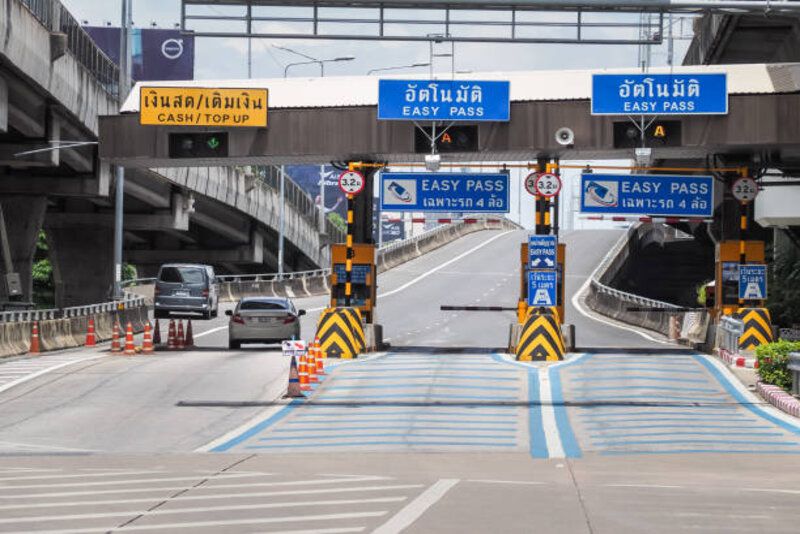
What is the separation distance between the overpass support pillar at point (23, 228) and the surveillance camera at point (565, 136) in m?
27.5

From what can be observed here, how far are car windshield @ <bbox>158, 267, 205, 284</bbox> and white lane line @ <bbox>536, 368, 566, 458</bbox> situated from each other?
26219 millimetres

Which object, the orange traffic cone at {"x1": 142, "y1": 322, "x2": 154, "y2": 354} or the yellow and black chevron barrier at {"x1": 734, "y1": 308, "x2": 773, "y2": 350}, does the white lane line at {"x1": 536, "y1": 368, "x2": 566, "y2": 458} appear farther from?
the orange traffic cone at {"x1": 142, "y1": 322, "x2": 154, "y2": 354}

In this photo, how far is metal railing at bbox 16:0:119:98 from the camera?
135 ft

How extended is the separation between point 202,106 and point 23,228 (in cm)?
2407

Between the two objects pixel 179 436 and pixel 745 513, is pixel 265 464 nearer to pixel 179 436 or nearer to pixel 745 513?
pixel 179 436

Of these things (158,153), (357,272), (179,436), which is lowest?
(179,436)

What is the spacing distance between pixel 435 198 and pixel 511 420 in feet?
46.9

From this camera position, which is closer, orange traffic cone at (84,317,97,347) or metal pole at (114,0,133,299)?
orange traffic cone at (84,317,97,347)

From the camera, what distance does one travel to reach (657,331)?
54.7 metres

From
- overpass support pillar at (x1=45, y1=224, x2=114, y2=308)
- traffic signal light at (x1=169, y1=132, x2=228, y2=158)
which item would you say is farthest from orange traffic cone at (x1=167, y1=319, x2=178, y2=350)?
overpass support pillar at (x1=45, y1=224, x2=114, y2=308)

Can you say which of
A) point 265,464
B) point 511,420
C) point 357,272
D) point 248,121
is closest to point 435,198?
point 357,272

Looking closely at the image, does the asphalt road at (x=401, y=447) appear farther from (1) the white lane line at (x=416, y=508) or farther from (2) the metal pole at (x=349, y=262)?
(2) the metal pole at (x=349, y=262)

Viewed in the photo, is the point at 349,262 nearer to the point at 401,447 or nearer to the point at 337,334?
the point at 337,334

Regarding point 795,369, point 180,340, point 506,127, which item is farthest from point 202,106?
point 795,369
